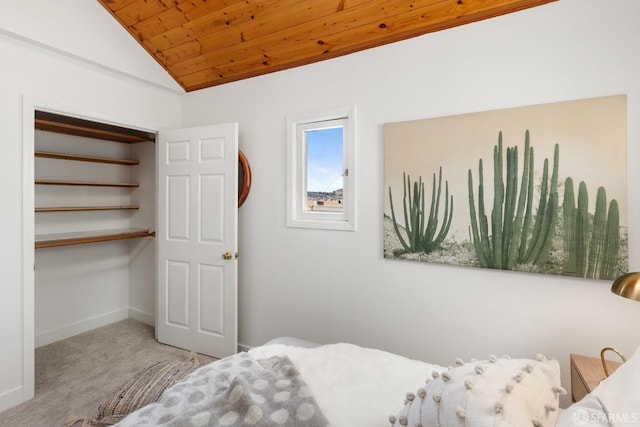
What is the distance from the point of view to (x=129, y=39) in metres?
2.87

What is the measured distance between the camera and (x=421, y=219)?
2193 millimetres

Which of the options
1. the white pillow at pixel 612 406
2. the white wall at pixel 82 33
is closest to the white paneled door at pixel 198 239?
the white wall at pixel 82 33

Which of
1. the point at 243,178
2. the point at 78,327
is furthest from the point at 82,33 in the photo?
the point at 78,327

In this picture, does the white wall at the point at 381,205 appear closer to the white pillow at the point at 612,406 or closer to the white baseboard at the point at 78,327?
the white pillow at the point at 612,406

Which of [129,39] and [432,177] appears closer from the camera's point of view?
[432,177]

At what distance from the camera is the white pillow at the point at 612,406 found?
0.67m

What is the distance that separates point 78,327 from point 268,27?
3.50 meters

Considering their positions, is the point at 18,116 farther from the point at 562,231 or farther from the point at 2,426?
the point at 562,231

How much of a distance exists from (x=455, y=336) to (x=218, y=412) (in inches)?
62.7

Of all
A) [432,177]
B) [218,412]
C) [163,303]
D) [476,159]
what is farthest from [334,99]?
[163,303]

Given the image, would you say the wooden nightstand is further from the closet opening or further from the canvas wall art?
the closet opening

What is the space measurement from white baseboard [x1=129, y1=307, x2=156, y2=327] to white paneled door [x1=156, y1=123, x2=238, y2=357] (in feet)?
1.92

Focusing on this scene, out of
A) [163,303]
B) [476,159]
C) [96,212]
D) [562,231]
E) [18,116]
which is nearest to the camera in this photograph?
[562,231]

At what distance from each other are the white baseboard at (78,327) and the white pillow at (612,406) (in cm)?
408
